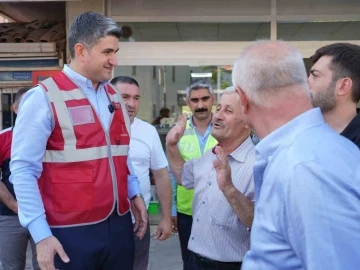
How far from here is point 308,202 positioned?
1.51 metres

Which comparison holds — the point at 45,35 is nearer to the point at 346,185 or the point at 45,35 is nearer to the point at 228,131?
the point at 228,131

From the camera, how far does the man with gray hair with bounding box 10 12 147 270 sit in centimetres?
272

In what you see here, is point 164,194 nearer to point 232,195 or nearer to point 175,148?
point 175,148

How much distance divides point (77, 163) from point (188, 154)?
2.11 meters

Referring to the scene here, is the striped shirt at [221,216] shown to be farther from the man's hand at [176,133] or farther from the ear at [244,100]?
the ear at [244,100]

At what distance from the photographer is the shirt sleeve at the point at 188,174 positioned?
3814 millimetres

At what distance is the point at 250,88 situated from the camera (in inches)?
70.6

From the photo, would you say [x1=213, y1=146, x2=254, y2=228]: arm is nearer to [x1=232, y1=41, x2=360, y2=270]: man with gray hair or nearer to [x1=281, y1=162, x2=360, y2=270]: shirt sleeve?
[x1=232, y1=41, x2=360, y2=270]: man with gray hair

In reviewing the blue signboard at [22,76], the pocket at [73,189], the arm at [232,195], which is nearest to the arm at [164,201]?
the arm at [232,195]

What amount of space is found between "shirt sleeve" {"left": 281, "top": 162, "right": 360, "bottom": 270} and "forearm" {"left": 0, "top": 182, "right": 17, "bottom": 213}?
3.43 metres

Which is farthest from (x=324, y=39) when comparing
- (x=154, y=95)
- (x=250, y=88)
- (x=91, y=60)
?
(x=250, y=88)

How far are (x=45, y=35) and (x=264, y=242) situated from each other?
22.6ft

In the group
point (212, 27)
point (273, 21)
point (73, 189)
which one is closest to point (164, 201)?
point (73, 189)

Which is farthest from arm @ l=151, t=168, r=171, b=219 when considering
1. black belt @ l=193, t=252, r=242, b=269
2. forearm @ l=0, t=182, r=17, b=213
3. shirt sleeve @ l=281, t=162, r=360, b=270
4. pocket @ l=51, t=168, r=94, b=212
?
shirt sleeve @ l=281, t=162, r=360, b=270
